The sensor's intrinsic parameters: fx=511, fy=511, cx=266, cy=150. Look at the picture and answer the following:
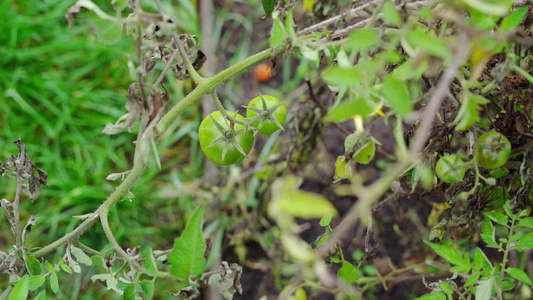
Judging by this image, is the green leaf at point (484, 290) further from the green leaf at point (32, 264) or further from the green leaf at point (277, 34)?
the green leaf at point (32, 264)

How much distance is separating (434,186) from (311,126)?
0.51 metres

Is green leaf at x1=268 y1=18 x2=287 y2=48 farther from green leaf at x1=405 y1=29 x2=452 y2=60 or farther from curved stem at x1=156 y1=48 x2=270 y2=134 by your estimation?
green leaf at x1=405 y1=29 x2=452 y2=60

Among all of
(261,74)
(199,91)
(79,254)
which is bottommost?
(261,74)

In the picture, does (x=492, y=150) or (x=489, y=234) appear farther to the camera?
(x=489, y=234)

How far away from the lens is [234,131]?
721mm

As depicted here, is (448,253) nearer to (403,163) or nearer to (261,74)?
(403,163)

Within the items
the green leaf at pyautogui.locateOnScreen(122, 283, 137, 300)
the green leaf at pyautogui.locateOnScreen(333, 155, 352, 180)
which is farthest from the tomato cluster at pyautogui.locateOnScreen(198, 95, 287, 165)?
the green leaf at pyautogui.locateOnScreen(122, 283, 137, 300)

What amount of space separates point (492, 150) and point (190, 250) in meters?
0.40

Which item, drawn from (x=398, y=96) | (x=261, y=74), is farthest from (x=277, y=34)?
(x=261, y=74)

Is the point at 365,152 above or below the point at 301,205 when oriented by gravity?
below

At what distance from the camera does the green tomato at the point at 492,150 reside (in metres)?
0.66

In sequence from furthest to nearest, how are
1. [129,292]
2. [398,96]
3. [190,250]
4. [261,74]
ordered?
1. [261,74]
2. [129,292]
3. [190,250]
4. [398,96]

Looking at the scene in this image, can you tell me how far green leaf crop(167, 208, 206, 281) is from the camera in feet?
1.90

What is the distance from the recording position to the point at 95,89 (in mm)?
1957
